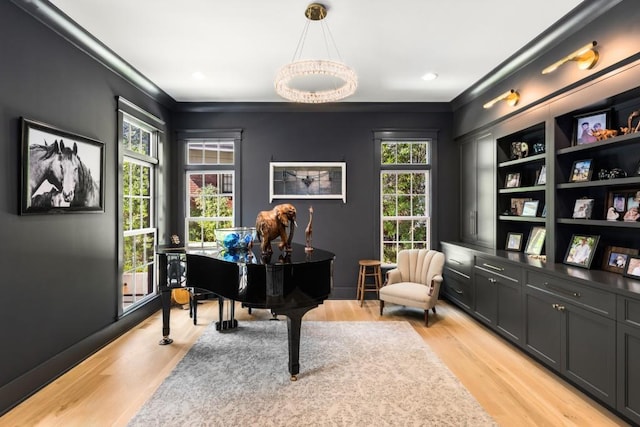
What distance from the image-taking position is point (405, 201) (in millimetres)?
5094

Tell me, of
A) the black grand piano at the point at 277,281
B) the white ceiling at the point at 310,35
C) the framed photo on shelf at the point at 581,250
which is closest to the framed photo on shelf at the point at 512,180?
the framed photo on shelf at the point at 581,250

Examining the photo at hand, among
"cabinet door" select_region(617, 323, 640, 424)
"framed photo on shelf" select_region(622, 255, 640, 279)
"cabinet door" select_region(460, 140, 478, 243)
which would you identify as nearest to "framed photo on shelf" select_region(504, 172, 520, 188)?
"cabinet door" select_region(460, 140, 478, 243)

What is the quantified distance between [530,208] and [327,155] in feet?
8.92

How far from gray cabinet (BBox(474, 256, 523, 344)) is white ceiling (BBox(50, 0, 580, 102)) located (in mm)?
2192

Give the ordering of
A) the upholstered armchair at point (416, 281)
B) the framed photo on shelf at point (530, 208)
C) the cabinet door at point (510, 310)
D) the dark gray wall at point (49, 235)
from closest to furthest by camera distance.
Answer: the dark gray wall at point (49, 235) < the cabinet door at point (510, 310) < the framed photo on shelf at point (530, 208) < the upholstered armchair at point (416, 281)

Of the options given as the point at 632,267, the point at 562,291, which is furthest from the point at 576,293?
the point at 632,267

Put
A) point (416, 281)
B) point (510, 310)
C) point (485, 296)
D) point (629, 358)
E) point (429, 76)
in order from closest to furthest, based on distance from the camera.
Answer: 1. point (629, 358)
2. point (510, 310)
3. point (485, 296)
4. point (429, 76)
5. point (416, 281)

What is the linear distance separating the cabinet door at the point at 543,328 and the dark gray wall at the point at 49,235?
402 cm

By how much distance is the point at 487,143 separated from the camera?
13.7ft

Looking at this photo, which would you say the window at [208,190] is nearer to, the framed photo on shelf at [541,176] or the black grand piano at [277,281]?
the black grand piano at [277,281]

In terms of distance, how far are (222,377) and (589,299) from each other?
281 centimetres

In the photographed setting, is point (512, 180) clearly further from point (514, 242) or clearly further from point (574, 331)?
point (574, 331)

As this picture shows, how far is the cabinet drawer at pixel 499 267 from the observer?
10.2ft

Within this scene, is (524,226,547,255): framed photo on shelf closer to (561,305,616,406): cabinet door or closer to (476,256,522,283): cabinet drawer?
(476,256,522,283): cabinet drawer
